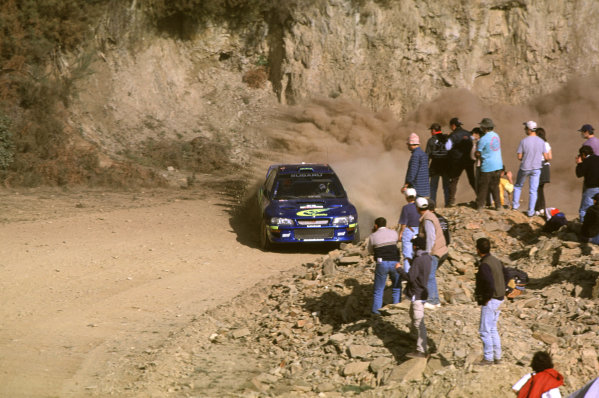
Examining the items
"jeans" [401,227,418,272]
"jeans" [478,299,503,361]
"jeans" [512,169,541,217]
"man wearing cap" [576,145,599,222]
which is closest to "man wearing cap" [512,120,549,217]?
"jeans" [512,169,541,217]

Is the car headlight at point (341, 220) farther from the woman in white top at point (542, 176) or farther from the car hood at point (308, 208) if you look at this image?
the woman in white top at point (542, 176)

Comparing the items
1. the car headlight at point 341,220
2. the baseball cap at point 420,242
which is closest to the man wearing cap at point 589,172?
the baseball cap at point 420,242

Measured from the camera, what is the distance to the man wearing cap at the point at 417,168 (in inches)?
523

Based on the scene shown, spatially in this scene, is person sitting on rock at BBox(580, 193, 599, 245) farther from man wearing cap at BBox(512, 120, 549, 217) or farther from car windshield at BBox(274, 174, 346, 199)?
car windshield at BBox(274, 174, 346, 199)

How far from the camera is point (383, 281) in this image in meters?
10.3

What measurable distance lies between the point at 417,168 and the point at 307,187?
12.3 feet

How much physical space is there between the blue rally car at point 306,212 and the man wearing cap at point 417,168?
2436mm

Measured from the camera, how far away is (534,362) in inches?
245

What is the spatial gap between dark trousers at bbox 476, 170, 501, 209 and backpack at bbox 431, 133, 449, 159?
0.88 m

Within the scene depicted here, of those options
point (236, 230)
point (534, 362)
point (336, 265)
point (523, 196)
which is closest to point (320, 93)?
point (523, 196)

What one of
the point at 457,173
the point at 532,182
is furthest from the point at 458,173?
the point at 532,182

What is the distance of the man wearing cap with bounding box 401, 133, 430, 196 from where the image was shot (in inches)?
523

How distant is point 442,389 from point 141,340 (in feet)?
14.2

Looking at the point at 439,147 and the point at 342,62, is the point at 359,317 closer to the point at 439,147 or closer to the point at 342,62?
the point at 439,147
